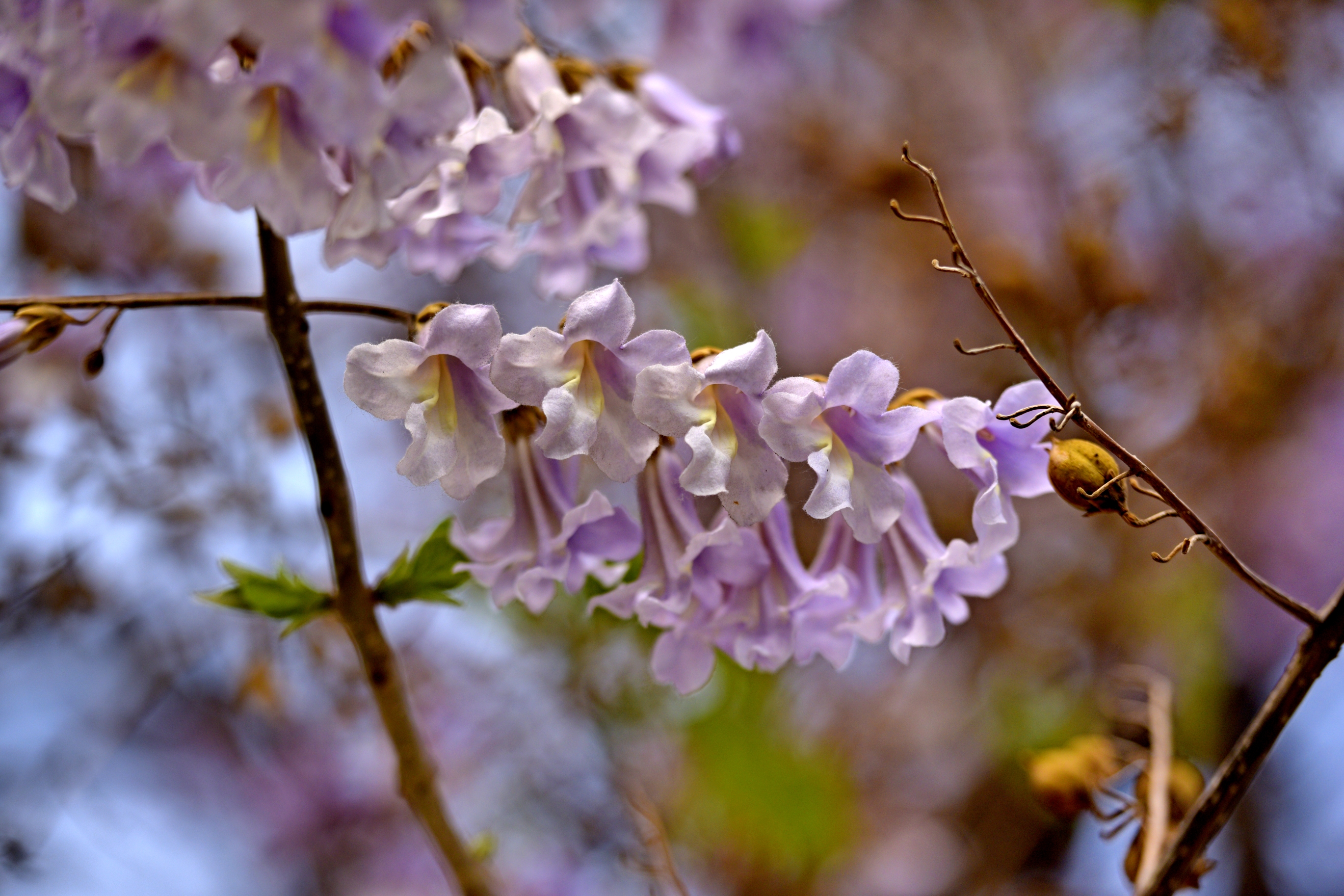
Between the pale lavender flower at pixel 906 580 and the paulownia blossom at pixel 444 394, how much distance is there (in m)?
0.18

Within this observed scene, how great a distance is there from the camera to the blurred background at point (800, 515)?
41.2 inches

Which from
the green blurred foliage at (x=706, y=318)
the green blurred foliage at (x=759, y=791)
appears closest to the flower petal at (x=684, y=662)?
the green blurred foliage at (x=759, y=791)

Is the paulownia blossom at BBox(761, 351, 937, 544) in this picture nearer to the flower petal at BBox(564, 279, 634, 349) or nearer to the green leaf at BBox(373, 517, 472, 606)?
the flower petal at BBox(564, 279, 634, 349)

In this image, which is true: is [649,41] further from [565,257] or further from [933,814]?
[933,814]

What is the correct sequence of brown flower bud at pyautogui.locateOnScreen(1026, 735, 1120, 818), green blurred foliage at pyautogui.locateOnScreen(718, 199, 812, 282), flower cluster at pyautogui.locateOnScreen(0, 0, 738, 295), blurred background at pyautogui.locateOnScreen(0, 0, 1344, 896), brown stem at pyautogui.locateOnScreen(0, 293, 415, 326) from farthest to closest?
1. green blurred foliage at pyautogui.locateOnScreen(718, 199, 812, 282)
2. blurred background at pyautogui.locateOnScreen(0, 0, 1344, 896)
3. brown flower bud at pyautogui.locateOnScreen(1026, 735, 1120, 818)
4. brown stem at pyautogui.locateOnScreen(0, 293, 415, 326)
5. flower cluster at pyautogui.locateOnScreen(0, 0, 738, 295)

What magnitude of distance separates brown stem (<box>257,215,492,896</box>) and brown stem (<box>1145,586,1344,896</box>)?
348 mm

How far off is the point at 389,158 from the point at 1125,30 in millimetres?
1479

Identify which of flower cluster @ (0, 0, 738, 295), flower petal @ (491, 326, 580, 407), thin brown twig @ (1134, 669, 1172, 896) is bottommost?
thin brown twig @ (1134, 669, 1172, 896)

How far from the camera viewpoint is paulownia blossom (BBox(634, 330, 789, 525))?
375 mm

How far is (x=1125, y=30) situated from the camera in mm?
1500

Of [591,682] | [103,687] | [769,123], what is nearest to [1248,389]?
[591,682]

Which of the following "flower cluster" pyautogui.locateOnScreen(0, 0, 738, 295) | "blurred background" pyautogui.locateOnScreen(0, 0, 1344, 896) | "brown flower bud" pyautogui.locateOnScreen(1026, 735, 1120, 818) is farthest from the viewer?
"blurred background" pyautogui.locateOnScreen(0, 0, 1344, 896)

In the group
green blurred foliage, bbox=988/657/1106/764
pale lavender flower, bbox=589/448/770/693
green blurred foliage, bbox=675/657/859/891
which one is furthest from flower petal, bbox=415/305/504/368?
green blurred foliage, bbox=988/657/1106/764

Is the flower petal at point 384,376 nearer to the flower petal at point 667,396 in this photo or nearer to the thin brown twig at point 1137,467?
the flower petal at point 667,396
